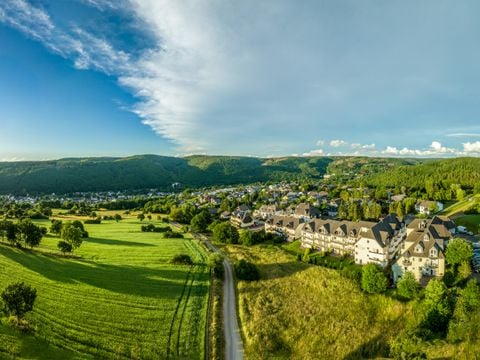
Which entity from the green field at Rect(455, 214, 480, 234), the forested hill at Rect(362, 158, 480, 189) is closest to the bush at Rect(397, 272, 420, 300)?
the green field at Rect(455, 214, 480, 234)

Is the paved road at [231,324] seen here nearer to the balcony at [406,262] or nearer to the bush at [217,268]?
the bush at [217,268]

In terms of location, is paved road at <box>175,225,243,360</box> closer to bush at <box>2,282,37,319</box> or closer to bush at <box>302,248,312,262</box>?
bush at <box>302,248,312,262</box>

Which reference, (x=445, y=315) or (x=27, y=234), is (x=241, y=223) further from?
(x=445, y=315)

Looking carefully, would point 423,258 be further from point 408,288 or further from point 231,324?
point 231,324

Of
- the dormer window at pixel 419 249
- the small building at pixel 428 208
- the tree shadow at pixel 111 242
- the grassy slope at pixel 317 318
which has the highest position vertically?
the small building at pixel 428 208

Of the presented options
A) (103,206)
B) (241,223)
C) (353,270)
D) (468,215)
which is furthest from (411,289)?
(103,206)

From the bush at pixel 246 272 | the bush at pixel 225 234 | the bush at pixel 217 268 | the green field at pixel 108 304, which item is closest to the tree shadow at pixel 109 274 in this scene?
the green field at pixel 108 304

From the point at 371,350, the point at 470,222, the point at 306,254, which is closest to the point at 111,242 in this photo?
the point at 306,254
